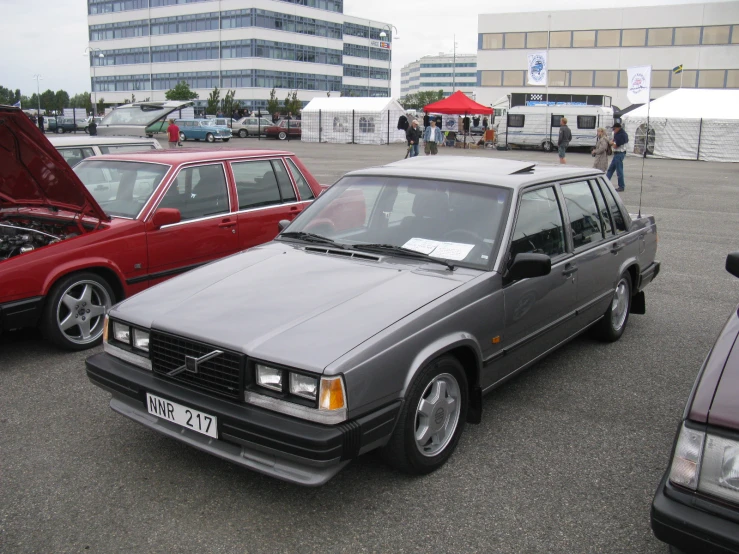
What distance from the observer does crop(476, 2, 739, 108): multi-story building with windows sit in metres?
60.5

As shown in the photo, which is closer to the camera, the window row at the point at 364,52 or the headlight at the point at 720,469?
the headlight at the point at 720,469

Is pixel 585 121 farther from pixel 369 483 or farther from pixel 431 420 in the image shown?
pixel 369 483

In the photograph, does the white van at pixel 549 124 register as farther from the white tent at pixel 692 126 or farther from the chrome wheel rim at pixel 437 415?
the chrome wheel rim at pixel 437 415

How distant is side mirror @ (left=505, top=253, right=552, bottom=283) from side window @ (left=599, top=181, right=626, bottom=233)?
1931 millimetres

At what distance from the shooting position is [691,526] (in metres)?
2.29

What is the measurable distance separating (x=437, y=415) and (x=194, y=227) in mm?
3401

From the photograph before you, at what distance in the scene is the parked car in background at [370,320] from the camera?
117 inches

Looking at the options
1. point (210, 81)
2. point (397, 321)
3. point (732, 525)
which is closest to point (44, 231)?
point (397, 321)

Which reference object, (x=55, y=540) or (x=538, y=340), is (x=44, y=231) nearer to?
(x=55, y=540)

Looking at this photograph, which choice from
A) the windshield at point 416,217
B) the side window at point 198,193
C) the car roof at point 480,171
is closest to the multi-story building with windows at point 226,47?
the side window at point 198,193

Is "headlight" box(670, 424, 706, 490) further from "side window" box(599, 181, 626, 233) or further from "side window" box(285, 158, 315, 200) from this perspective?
"side window" box(285, 158, 315, 200)

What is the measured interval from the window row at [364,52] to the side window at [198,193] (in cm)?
9188

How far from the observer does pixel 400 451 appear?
327 centimetres

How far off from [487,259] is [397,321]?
945 mm
